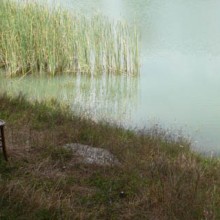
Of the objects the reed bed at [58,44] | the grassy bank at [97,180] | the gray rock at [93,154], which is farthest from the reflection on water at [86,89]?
the gray rock at [93,154]

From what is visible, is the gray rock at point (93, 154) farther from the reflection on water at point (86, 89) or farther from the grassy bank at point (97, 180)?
the reflection on water at point (86, 89)

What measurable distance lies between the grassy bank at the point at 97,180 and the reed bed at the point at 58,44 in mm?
4928

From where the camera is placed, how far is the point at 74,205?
2.98 metres

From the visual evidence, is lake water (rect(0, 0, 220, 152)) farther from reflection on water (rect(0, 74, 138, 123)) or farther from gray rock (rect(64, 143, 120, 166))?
gray rock (rect(64, 143, 120, 166))

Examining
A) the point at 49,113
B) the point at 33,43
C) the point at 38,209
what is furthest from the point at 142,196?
the point at 33,43

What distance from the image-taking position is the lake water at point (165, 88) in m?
7.36

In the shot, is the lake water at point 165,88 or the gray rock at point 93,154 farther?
the lake water at point 165,88

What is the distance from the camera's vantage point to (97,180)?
138 inches

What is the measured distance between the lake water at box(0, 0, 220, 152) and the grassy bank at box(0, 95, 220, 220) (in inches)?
72.0

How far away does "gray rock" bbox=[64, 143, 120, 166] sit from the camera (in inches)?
152

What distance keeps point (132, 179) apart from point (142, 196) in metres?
0.36

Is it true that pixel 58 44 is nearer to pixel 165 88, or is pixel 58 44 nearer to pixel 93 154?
pixel 165 88

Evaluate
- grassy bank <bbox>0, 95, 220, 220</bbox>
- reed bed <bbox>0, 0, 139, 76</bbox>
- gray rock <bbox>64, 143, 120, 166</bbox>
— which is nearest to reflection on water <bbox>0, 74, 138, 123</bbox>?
reed bed <bbox>0, 0, 139, 76</bbox>

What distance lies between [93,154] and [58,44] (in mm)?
6290
